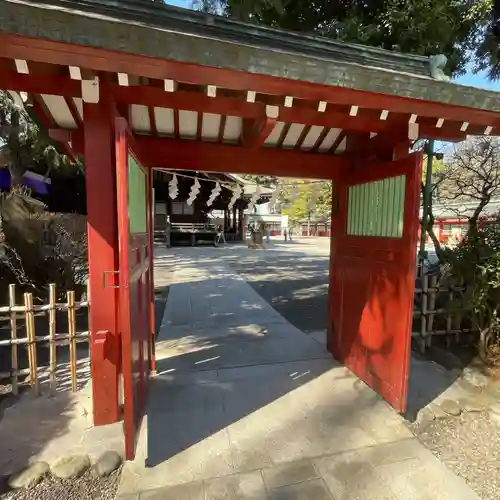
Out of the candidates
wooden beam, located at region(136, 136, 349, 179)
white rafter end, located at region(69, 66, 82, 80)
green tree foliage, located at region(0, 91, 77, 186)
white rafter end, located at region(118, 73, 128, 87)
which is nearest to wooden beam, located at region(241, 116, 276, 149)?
wooden beam, located at region(136, 136, 349, 179)

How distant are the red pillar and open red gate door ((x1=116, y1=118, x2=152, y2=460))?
178 millimetres

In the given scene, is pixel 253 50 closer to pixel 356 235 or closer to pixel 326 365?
pixel 356 235

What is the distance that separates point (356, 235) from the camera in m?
3.43

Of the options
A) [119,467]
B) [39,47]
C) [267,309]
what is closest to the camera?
[39,47]

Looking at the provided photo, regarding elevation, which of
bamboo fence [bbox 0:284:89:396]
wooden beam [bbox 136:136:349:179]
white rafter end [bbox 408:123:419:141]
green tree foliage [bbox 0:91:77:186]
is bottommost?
bamboo fence [bbox 0:284:89:396]

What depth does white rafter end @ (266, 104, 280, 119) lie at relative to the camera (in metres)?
2.31

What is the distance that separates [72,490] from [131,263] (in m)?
1.48

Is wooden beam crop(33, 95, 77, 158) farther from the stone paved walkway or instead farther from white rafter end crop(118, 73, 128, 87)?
the stone paved walkway

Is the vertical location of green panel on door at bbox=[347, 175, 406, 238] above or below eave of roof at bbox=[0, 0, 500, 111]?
below

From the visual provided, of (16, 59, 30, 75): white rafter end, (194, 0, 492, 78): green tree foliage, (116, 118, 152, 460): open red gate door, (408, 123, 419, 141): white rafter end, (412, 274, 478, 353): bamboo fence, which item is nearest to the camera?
(16, 59, 30, 75): white rafter end

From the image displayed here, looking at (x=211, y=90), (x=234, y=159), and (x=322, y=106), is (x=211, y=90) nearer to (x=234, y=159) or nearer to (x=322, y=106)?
(x=322, y=106)

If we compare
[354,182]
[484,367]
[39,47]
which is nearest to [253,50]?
[39,47]

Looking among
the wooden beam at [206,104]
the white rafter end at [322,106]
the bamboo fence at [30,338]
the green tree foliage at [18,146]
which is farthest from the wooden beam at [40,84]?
the green tree foliage at [18,146]

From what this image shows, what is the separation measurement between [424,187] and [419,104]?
10.8ft
